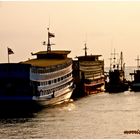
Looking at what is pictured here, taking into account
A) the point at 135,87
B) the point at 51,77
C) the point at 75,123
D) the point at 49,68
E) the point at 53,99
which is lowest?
the point at 135,87

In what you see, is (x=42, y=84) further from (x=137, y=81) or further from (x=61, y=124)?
(x=137, y=81)

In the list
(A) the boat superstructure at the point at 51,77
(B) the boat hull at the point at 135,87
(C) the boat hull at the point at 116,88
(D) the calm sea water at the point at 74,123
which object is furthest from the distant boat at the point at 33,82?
(B) the boat hull at the point at 135,87

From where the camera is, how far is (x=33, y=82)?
74.6 m

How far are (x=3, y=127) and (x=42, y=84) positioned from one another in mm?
23303

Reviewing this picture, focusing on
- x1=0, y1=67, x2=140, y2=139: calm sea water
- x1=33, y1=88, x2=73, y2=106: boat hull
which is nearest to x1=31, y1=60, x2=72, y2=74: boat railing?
x1=33, y1=88, x2=73, y2=106: boat hull

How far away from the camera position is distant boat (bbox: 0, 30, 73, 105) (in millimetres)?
72625

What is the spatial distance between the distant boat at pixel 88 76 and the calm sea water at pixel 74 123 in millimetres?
28703

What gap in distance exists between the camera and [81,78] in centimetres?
10919

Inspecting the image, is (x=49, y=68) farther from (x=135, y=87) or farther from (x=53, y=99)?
(x=135, y=87)

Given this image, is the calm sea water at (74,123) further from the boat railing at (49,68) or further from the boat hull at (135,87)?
the boat hull at (135,87)

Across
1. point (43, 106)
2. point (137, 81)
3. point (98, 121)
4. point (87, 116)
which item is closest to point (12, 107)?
point (43, 106)

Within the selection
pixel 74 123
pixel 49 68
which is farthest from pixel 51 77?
pixel 74 123

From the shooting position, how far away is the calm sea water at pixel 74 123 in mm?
49312

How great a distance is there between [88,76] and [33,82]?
39.3 m
